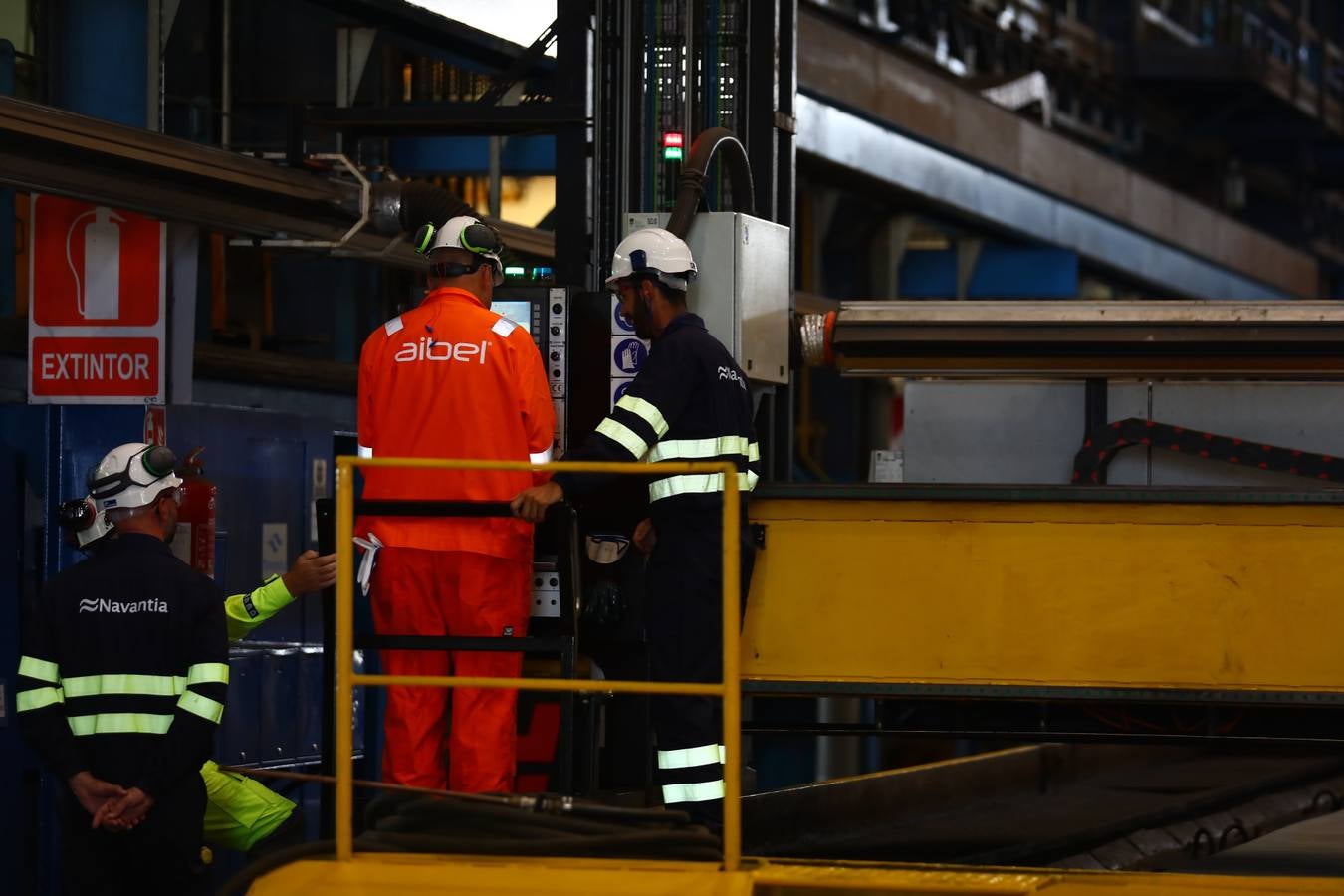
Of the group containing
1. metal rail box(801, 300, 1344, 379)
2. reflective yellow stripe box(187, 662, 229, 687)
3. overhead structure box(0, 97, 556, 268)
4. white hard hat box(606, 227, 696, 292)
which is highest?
overhead structure box(0, 97, 556, 268)

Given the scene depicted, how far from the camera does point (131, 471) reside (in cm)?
591

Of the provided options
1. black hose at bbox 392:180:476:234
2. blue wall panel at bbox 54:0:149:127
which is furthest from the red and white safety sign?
blue wall panel at bbox 54:0:149:127

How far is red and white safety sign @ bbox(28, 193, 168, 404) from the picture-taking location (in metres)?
9.17

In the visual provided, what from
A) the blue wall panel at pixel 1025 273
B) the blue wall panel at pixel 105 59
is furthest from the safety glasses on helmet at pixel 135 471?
the blue wall panel at pixel 1025 273

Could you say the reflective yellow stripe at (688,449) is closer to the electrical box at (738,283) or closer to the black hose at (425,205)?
the electrical box at (738,283)

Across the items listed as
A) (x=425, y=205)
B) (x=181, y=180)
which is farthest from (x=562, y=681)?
(x=181, y=180)

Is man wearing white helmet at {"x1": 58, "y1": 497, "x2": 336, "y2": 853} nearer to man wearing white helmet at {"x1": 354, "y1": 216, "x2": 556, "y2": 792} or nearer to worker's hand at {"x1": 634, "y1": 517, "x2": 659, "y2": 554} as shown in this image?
man wearing white helmet at {"x1": 354, "y1": 216, "x2": 556, "y2": 792}

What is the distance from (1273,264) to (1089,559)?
18.9 metres

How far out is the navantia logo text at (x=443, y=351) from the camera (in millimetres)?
6297

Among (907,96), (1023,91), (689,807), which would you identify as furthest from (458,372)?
(1023,91)

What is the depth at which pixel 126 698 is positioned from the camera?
5.75 meters

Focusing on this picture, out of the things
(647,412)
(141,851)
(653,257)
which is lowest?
(141,851)

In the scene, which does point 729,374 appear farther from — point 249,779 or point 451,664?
point 249,779

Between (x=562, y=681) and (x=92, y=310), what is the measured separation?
5.06 metres
